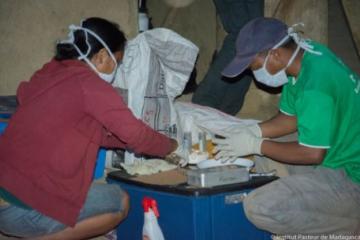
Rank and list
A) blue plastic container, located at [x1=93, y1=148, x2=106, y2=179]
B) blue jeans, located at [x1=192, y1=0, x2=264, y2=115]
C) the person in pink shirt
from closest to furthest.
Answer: the person in pink shirt, blue plastic container, located at [x1=93, y1=148, x2=106, y2=179], blue jeans, located at [x1=192, y1=0, x2=264, y2=115]

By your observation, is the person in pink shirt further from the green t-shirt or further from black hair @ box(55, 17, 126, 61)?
the green t-shirt

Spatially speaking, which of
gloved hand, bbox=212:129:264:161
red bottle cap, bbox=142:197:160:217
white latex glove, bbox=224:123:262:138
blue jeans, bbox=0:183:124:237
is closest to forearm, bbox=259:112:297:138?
Result: white latex glove, bbox=224:123:262:138

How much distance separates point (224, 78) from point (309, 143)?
111 cm

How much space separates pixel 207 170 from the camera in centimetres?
195

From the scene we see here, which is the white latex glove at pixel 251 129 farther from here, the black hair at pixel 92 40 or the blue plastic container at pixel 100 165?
the black hair at pixel 92 40

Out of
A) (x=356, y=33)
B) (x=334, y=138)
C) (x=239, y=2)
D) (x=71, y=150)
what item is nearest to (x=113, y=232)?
(x=71, y=150)

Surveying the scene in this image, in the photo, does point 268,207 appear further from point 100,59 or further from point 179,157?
point 100,59

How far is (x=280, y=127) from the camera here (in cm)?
240

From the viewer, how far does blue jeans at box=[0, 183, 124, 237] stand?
5.68 feet

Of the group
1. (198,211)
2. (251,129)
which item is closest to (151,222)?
(198,211)

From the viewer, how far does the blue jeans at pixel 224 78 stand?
114 inches

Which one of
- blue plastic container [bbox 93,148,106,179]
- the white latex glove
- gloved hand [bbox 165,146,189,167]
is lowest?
blue plastic container [bbox 93,148,106,179]

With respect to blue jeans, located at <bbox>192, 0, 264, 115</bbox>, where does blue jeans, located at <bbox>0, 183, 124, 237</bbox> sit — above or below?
below

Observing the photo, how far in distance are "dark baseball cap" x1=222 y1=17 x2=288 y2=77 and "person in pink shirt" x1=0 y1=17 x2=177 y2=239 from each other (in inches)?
21.9
